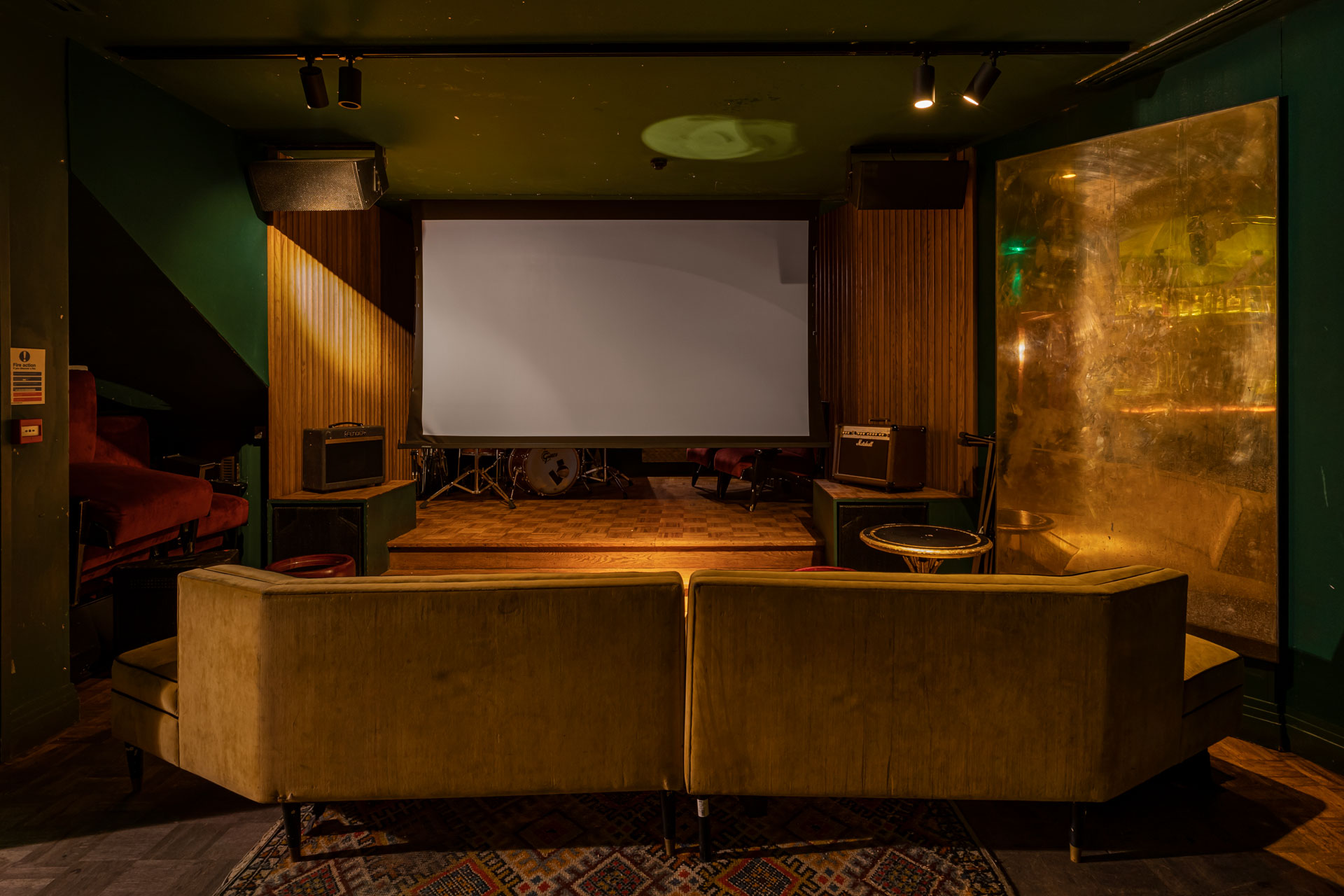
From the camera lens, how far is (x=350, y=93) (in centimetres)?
279

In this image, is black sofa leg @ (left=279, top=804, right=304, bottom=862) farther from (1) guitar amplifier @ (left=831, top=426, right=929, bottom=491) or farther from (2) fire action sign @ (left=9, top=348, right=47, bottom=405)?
(1) guitar amplifier @ (left=831, top=426, right=929, bottom=491)

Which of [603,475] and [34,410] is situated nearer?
[34,410]

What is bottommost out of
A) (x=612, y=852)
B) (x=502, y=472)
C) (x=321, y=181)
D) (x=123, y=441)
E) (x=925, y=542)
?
(x=612, y=852)

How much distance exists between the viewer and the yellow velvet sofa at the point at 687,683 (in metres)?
1.56

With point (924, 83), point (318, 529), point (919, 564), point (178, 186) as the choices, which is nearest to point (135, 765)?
point (318, 529)

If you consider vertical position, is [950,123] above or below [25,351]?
above

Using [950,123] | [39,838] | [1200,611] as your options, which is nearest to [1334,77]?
[950,123]

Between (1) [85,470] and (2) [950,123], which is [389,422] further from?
(2) [950,123]

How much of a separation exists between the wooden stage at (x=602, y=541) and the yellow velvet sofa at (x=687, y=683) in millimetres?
1930

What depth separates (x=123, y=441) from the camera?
3.85 meters

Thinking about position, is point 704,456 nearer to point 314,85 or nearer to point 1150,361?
point 1150,361

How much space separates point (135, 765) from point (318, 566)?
1089mm

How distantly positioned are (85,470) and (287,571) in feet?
4.00

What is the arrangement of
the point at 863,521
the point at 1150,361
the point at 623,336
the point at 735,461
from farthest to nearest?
1. the point at 735,461
2. the point at 623,336
3. the point at 863,521
4. the point at 1150,361
